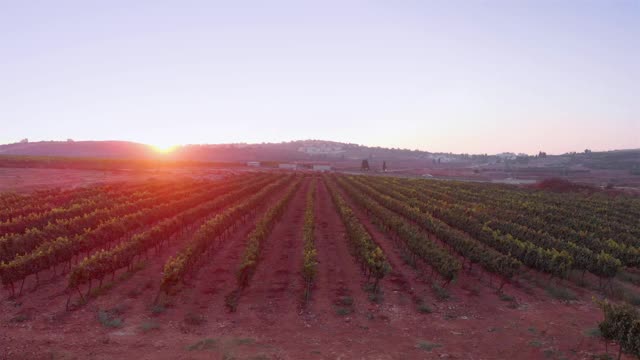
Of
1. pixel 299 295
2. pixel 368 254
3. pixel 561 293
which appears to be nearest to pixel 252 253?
pixel 299 295

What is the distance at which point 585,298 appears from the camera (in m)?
19.8

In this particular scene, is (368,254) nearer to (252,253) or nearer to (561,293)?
(252,253)

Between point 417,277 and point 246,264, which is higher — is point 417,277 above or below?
below

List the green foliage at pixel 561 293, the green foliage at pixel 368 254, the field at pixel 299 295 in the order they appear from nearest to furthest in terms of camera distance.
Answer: the field at pixel 299 295 < the green foliage at pixel 368 254 < the green foliage at pixel 561 293

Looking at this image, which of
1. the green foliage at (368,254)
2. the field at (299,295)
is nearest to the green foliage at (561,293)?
the field at (299,295)

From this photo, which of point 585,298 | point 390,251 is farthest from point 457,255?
point 585,298

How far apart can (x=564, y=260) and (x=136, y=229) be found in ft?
96.3

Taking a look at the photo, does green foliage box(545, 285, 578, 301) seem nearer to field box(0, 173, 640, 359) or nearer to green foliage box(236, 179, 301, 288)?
field box(0, 173, 640, 359)

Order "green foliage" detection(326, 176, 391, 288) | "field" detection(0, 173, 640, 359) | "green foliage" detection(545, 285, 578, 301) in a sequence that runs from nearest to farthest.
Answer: "field" detection(0, 173, 640, 359)
"green foliage" detection(326, 176, 391, 288)
"green foliage" detection(545, 285, 578, 301)

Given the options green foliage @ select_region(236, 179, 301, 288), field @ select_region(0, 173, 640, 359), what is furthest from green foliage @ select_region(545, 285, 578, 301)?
green foliage @ select_region(236, 179, 301, 288)

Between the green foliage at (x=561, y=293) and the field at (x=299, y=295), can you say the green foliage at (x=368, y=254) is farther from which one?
the green foliage at (x=561, y=293)

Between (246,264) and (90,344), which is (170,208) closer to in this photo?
(246,264)

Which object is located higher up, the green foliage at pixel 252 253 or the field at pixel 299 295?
the green foliage at pixel 252 253

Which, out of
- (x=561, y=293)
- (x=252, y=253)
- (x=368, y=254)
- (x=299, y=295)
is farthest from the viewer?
(x=368, y=254)
